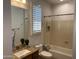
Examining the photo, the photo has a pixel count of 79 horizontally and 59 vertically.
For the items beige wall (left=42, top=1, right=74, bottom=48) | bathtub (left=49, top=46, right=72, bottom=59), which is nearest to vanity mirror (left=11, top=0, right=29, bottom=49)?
beige wall (left=42, top=1, right=74, bottom=48)

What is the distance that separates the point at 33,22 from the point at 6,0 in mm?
2315

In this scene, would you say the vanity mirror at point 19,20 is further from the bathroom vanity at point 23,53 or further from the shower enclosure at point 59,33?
the shower enclosure at point 59,33

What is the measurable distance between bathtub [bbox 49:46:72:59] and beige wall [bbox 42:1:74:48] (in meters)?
0.17

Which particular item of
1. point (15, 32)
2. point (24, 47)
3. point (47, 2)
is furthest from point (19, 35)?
point (47, 2)

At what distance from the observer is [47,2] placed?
383 centimetres

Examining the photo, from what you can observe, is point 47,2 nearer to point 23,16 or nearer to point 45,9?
point 45,9

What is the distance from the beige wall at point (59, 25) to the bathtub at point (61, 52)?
0.17 metres

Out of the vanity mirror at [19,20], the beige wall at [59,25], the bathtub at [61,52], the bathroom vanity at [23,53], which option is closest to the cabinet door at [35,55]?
the bathroom vanity at [23,53]

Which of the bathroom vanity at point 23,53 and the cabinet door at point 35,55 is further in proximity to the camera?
the cabinet door at point 35,55

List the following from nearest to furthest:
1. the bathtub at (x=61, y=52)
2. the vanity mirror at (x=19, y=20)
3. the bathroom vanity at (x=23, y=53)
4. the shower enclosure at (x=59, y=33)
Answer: the bathroom vanity at (x=23, y=53)
the vanity mirror at (x=19, y=20)
the bathtub at (x=61, y=52)
the shower enclosure at (x=59, y=33)

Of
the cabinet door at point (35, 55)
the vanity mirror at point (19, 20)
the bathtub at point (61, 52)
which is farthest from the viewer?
the bathtub at point (61, 52)

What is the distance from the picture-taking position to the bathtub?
3258mm

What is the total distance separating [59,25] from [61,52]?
108cm

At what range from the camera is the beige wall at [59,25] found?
11.6 ft
